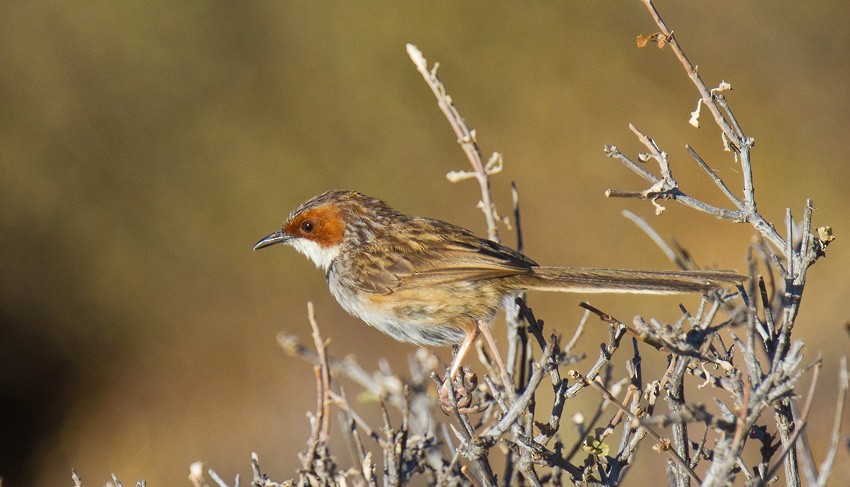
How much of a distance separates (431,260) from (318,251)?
2.84 feet

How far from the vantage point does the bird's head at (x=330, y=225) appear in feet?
18.5

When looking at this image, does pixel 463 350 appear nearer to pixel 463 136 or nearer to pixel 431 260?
pixel 431 260

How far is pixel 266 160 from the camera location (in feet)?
38.7

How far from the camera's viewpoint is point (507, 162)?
461 inches

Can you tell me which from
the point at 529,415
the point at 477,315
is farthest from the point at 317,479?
the point at 477,315

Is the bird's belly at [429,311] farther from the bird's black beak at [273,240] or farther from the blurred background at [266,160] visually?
the blurred background at [266,160]

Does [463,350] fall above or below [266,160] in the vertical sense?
below

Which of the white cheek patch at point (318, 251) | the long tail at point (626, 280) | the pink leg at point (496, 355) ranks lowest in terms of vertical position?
the pink leg at point (496, 355)

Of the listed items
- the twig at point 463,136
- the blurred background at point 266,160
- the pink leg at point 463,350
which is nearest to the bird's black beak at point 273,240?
the pink leg at point 463,350

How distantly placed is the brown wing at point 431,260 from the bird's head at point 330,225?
0.15 m

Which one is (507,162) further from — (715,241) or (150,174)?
(150,174)

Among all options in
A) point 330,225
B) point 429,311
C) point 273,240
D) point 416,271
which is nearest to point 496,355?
point 429,311

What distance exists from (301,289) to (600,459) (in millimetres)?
8941

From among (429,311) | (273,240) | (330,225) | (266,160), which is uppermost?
(266,160)
